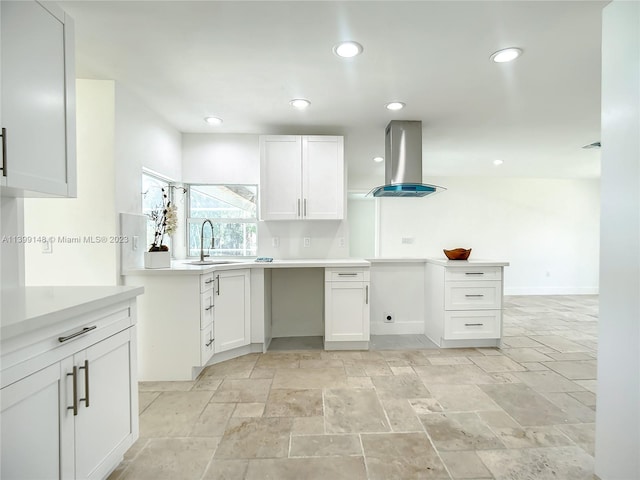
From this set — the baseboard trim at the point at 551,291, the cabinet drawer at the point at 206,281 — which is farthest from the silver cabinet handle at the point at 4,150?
the baseboard trim at the point at 551,291

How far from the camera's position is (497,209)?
6324 millimetres

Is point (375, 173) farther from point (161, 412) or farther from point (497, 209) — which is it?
point (161, 412)

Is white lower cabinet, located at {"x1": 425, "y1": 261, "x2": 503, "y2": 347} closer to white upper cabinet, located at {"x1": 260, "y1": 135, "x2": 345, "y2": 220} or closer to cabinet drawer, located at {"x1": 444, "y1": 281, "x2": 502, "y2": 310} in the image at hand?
cabinet drawer, located at {"x1": 444, "y1": 281, "x2": 502, "y2": 310}

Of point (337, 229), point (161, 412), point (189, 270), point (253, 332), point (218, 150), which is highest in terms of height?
point (218, 150)

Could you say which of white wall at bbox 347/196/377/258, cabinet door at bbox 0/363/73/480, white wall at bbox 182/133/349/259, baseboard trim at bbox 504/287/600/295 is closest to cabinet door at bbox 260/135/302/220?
white wall at bbox 182/133/349/259

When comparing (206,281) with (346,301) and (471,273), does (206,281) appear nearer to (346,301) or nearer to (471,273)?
(346,301)

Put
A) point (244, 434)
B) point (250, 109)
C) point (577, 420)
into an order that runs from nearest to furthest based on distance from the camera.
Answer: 1. point (244, 434)
2. point (577, 420)
3. point (250, 109)

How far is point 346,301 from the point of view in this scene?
315 cm

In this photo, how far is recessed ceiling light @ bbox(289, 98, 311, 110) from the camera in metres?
2.71

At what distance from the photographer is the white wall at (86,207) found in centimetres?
233

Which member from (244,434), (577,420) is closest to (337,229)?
(244,434)

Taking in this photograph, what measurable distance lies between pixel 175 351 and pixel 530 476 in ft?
8.21

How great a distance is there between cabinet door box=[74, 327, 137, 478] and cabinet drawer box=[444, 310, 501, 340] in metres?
2.88

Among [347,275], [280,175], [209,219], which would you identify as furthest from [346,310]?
[209,219]
